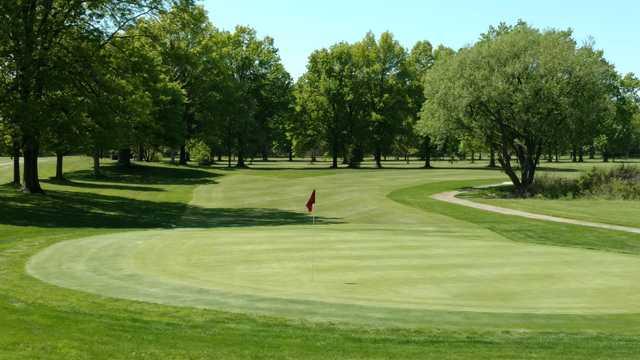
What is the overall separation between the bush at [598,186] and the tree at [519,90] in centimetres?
198

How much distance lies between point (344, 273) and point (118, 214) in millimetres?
27537

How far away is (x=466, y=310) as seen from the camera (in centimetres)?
1214

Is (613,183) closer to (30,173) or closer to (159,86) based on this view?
(30,173)

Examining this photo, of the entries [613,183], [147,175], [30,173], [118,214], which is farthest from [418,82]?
[118,214]

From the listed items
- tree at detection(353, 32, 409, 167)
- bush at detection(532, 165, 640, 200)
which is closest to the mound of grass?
bush at detection(532, 165, 640, 200)

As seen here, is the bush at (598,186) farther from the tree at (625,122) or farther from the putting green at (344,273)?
the tree at (625,122)

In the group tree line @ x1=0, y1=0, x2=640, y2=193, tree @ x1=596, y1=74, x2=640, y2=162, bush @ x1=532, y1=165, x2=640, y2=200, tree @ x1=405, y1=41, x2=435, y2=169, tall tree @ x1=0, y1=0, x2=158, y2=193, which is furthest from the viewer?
tree @ x1=596, y1=74, x2=640, y2=162

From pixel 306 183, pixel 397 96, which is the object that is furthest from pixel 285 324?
pixel 397 96

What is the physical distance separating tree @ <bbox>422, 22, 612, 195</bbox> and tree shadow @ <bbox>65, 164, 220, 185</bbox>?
29444 millimetres

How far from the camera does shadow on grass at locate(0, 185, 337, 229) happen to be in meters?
34.8

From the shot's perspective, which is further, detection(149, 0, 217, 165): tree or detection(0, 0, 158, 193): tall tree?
detection(149, 0, 217, 165): tree

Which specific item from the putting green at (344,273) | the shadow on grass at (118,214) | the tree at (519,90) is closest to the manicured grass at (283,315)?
the putting green at (344,273)

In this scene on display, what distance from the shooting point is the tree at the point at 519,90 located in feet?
171

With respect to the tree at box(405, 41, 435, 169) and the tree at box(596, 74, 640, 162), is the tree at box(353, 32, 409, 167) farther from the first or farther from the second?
the tree at box(596, 74, 640, 162)
